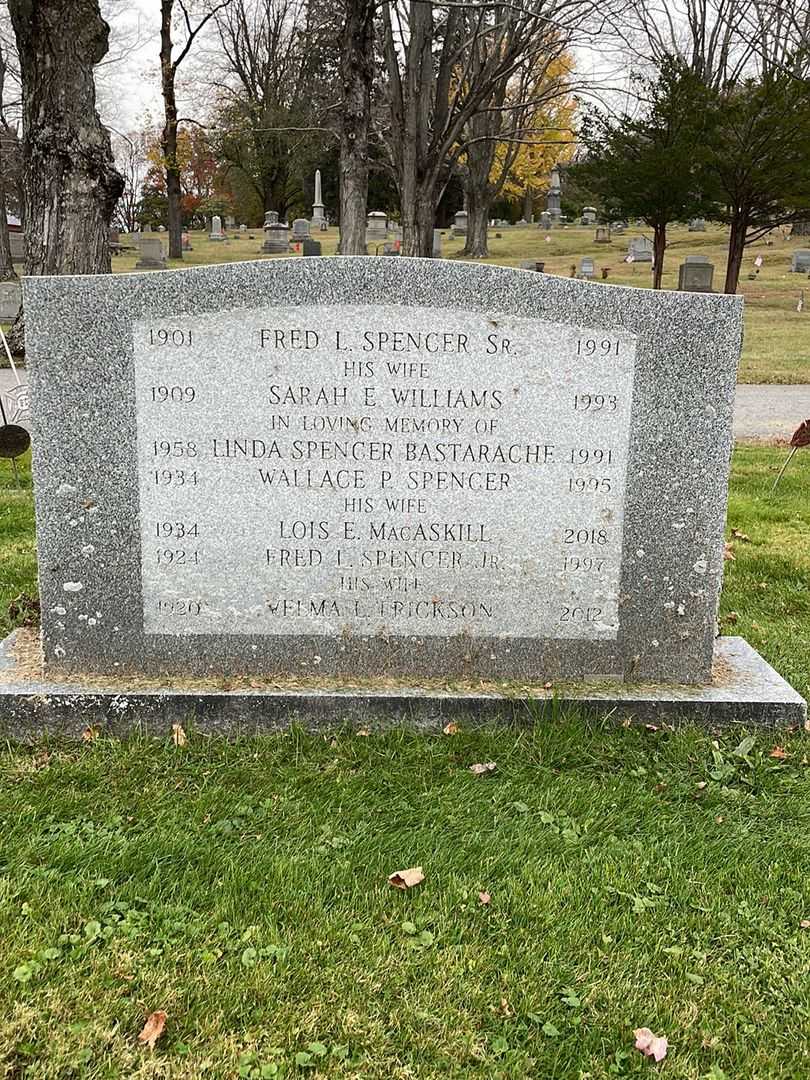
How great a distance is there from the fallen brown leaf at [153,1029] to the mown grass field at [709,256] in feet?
50.3

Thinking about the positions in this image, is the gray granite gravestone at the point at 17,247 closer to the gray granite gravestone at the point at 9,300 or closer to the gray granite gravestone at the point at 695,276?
the gray granite gravestone at the point at 9,300

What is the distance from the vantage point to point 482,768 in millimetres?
3355

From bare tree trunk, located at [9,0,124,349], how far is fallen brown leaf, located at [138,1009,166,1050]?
879 centimetres

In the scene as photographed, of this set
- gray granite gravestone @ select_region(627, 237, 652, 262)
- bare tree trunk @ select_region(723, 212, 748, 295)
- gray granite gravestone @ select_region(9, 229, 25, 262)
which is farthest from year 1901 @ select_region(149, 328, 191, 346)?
gray granite gravestone @ select_region(9, 229, 25, 262)

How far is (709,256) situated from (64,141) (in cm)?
3328

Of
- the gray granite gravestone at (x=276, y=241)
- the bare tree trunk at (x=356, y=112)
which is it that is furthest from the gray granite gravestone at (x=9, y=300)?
the gray granite gravestone at (x=276, y=241)

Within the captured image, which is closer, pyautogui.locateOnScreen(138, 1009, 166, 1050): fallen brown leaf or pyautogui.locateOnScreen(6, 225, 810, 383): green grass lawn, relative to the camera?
pyautogui.locateOnScreen(138, 1009, 166, 1050): fallen brown leaf

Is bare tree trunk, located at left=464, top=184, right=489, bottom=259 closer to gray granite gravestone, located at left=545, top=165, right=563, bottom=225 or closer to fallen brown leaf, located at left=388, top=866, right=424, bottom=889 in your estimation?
gray granite gravestone, located at left=545, top=165, right=563, bottom=225

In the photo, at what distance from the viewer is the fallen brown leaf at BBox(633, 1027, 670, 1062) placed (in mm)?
2205

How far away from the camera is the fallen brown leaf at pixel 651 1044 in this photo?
7.23 feet

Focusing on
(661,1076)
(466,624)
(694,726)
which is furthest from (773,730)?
(661,1076)

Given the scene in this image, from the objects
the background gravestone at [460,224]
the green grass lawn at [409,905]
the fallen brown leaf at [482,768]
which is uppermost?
the background gravestone at [460,224]

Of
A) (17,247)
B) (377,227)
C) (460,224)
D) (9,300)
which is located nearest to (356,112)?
(9,300)

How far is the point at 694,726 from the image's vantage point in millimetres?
3633
